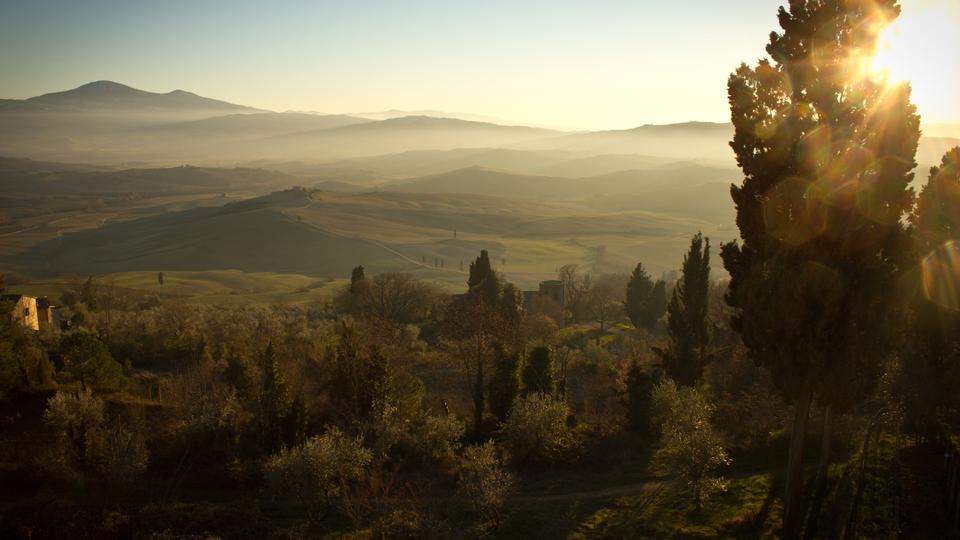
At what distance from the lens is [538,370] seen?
106 feet

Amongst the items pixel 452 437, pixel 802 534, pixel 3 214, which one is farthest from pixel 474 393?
pixel 3 214

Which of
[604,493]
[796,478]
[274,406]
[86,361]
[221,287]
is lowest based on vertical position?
[221,287]

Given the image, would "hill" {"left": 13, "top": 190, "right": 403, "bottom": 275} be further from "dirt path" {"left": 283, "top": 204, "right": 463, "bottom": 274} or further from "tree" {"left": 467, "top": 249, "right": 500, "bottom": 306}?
"tree" {"left": 467, "top": 249, "right": 500, "bottom": 306}

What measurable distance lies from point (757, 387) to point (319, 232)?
12566 cm

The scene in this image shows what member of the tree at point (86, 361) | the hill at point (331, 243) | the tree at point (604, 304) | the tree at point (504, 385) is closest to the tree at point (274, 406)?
the tree at point (86, 361)

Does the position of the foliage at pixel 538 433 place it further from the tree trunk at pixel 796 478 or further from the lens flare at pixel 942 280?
the lens flare at pixel 942 280

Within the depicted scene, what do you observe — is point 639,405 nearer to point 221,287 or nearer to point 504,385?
point 504,385

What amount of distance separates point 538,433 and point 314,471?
9554 millimetres

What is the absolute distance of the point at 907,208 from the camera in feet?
54.2

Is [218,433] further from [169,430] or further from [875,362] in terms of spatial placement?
[875,362]

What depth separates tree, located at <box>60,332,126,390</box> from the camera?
93.7 ft

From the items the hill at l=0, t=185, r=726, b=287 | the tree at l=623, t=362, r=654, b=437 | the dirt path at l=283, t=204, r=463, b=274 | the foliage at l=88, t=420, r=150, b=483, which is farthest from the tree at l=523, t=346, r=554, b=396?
the dirt path at l=283, t=204, r=463, b=274

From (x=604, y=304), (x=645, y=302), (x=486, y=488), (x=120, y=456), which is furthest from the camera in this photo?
(x=604, y=304)

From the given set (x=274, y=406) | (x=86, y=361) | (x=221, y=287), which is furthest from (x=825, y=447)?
(x=221, y=287)
